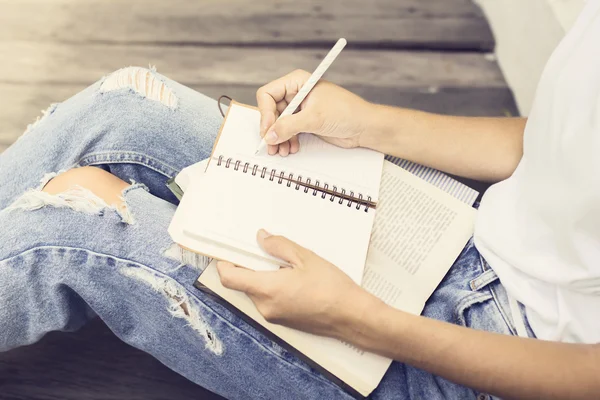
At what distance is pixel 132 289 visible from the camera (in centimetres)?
62

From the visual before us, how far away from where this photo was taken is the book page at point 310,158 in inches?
25.9

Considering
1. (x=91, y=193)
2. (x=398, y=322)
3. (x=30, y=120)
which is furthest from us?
(x=30, y=120)

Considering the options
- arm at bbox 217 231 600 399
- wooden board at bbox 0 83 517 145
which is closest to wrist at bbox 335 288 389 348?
arm at bbox 217 231 600 399

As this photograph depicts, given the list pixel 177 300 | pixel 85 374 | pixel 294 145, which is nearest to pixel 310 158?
pixel 294 145

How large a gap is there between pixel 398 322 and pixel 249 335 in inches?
7.1

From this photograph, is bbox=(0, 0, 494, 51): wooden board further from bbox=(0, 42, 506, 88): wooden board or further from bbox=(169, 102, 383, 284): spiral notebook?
bbox=(169, 102, 383, 284): spiral notebook

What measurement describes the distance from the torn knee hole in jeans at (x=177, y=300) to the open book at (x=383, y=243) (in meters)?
0.03

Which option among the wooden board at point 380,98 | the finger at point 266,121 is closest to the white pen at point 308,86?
the finger at point 266,121

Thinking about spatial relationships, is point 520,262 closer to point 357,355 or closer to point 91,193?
point 357,355

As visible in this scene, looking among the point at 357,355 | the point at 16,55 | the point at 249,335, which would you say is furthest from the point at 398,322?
the point at 16,55

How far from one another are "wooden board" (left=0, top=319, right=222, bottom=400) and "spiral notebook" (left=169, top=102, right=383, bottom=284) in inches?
19.3

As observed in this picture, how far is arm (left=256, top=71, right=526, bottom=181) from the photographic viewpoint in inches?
26.7

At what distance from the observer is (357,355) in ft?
1.90

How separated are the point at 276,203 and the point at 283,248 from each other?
0.24 feet
